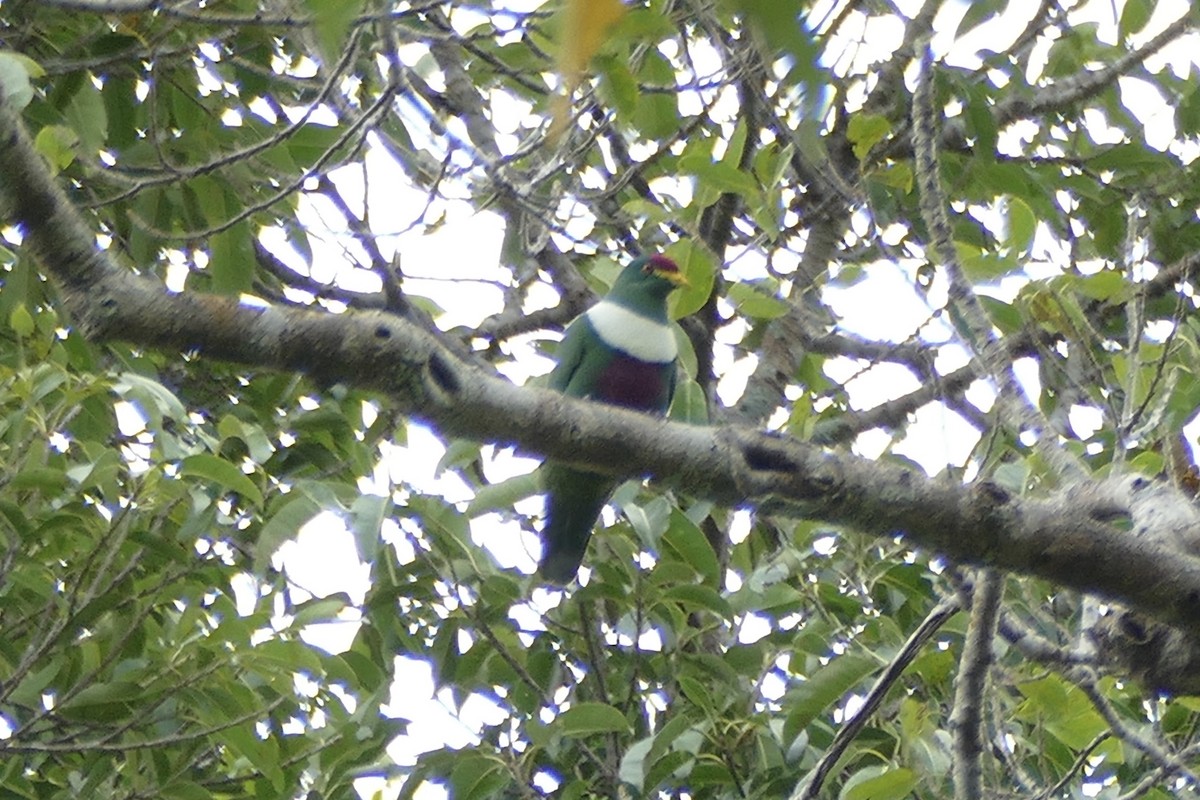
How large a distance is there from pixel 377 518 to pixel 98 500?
87 cm

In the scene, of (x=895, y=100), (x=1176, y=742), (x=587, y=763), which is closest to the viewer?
(x=1176, y=742)

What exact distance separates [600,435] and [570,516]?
1627mm

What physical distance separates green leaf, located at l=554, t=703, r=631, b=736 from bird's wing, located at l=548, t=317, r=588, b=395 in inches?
40.2

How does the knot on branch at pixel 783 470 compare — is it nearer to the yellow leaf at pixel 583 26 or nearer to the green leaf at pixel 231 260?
the yellow leaf at pixel 583 26

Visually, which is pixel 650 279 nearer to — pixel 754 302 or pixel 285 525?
pixel 754 302

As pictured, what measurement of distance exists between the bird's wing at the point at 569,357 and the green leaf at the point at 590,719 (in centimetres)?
102

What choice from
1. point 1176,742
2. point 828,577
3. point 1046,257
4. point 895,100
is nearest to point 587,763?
point 828,577

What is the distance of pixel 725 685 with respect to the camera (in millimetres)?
2816

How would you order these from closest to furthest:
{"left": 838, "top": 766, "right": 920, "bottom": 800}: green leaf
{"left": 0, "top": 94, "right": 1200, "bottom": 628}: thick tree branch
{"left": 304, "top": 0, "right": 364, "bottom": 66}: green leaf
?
1. {"left": 304, "top": 0, "right": 364, "bottom": 66}: green leaf
2. {"left": 0, "top": 94, "right": 1200, "bottom": 628}: thick tree branch
3. {"left": 838, "top": 766, "right": 920, "bottom": 800}: green leaf

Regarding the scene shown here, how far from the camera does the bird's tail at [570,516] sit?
3.07m

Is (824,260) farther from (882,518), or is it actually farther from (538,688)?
(882,518)

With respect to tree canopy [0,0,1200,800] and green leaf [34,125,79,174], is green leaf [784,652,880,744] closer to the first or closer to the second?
tree canopy [0,0,1200,800]

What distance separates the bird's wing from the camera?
338 centimetres

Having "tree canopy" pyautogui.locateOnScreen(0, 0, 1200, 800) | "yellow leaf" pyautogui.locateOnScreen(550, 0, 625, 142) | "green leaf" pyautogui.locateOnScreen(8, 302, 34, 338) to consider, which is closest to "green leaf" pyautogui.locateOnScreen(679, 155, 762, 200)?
"tree canopy" pyautogui.locateOnScreen(0, 0, 1200, 800)
